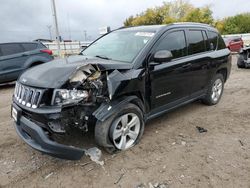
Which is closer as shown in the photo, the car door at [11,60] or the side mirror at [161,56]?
the side mirror at [161,56]

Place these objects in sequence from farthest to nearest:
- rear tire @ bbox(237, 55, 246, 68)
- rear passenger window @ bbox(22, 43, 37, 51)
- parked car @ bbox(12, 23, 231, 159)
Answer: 1. rear tire @ bbox(237, 55, 246, 68)
2. rear passenger window @ bbox(22, 43, 37, 51)
3. parked car @ bbox(12, 23, 231, 159)

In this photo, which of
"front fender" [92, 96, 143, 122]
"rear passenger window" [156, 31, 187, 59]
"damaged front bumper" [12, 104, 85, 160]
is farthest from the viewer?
"rear passenger window" [156, 31, 187, 59]

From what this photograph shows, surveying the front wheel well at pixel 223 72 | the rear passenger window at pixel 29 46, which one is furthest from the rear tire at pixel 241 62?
the rear passenger window at pixel 29 46

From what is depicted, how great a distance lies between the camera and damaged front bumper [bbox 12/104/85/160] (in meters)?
2.85

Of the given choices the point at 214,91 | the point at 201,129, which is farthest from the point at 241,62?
the point at 201,129

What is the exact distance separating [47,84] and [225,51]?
4.43 metres

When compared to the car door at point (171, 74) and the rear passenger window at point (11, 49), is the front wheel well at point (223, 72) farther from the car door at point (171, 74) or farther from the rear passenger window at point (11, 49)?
the rear passenger window at point (11, 49)

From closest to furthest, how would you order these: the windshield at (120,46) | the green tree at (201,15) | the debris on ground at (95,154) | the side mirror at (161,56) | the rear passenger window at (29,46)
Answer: the debris on ground at (95,154)
the side mirror at (161,56)
the windshield at (120,46)
the rear passenger window at (29,46)
the green tree at (201,15)

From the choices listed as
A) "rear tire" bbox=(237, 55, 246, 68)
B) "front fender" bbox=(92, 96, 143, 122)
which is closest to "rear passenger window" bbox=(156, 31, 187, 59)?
"front fender" bbox=(92, 96, 143, 122)

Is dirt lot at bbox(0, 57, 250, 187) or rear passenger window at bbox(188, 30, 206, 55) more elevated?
rear passenger window at bbox(188, 30, 206, 55)

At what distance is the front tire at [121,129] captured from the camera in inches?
128

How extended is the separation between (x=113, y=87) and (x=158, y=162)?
3.83ft

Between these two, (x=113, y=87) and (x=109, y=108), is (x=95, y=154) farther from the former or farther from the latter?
(x=113, y=87)

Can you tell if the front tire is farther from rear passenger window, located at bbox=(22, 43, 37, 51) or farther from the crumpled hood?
rear passenger window, located at bbox=(22, 43, 37, 51)
